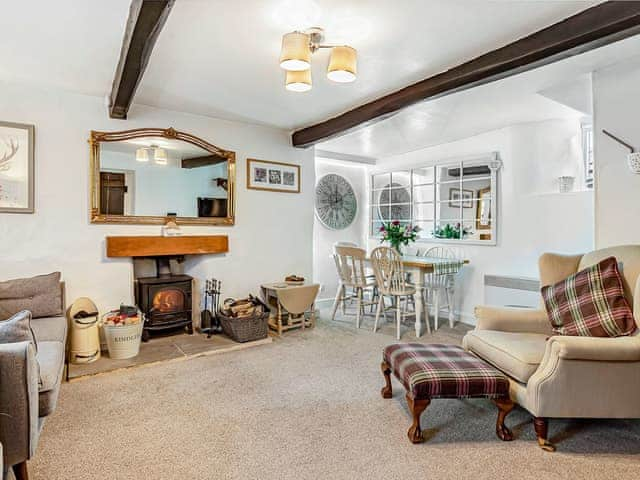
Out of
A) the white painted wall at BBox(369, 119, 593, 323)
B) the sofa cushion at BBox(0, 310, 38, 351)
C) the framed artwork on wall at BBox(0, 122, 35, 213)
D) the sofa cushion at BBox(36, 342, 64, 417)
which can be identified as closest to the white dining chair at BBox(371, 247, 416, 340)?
the white painted wall at BBox(369, 119, 593, 323)

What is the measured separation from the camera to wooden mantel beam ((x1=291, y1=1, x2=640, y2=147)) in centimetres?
197

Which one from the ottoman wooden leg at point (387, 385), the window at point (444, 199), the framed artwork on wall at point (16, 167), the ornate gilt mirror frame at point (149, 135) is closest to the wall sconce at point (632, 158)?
the window at point (444, 199)

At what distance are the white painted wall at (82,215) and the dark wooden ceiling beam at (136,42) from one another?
0.55m

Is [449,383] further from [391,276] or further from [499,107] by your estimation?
[499,107]

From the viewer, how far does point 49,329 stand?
2551 mm

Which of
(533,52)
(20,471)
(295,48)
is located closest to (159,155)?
(295,48)

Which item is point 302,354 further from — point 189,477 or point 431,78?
point 431,78

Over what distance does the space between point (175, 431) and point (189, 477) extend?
0.44 meters

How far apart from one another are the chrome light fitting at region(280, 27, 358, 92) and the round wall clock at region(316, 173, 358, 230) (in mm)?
3247

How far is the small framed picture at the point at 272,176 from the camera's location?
4297 mm

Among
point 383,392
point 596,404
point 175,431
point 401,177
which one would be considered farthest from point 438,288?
point 175,431

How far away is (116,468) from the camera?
176 centimetres

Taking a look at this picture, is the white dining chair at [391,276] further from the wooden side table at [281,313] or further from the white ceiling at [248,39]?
the white ceiling at [248,39]

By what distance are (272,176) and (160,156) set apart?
1234 millimetres
